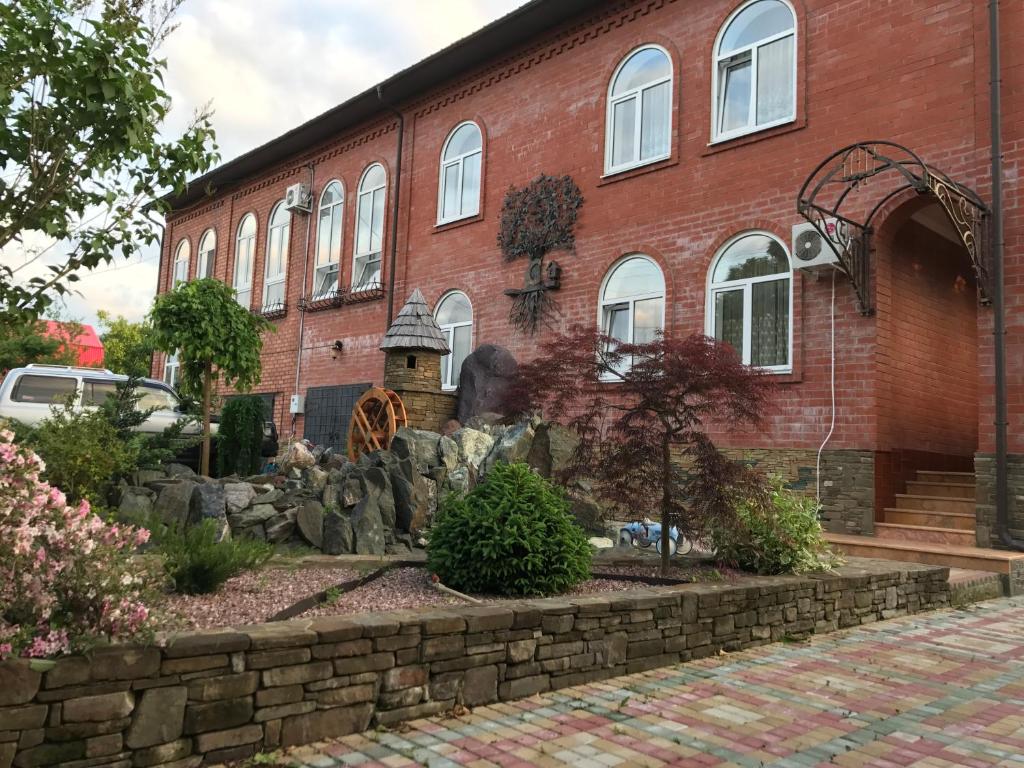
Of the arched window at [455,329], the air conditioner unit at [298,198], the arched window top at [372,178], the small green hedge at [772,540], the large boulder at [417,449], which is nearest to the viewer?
the small green hedge at [772,540]

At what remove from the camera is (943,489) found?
9.84 metres

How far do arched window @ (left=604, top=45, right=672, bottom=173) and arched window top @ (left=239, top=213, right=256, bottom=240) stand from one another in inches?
479

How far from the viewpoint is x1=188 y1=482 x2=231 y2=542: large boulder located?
279 inches

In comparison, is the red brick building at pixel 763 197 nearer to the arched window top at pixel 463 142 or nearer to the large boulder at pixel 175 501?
the arched window top at pixel 463 142

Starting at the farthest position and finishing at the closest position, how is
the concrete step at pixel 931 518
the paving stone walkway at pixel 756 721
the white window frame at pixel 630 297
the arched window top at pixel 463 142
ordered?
1. the arched window top at pixel 463 142
2. the white window frame at pixel 630 297
3. the concrete step at pixel 931 518
4. the paving stone walkway at pixel 756 721

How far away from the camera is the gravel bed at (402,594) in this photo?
457cm

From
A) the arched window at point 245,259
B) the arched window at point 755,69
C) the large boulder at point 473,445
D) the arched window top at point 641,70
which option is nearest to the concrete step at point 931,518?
the large boulder at point 473,445

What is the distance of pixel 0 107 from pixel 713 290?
9072mm

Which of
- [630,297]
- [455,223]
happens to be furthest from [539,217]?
[630,297]

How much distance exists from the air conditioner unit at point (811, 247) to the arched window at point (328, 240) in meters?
11.4

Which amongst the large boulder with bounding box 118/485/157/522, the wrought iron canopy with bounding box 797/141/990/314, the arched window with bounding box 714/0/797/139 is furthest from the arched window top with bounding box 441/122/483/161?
the large boulder with bounding box 118/485/157/522

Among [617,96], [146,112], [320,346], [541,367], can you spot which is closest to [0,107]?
[146,112]

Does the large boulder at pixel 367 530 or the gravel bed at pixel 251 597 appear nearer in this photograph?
the gravel bed at pixel 251 597

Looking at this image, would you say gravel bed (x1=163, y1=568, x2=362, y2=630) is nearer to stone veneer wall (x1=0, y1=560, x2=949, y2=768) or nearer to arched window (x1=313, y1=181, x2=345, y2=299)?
stone veneer wall (x1=0, y1=560, x2=949, y2=768)
